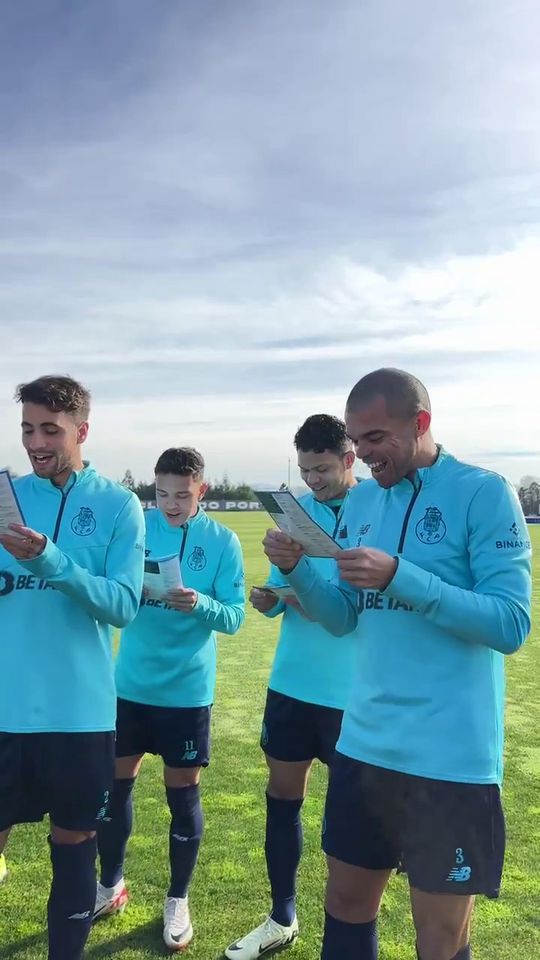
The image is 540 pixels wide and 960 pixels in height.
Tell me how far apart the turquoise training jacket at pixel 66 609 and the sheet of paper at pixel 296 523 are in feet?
2.29

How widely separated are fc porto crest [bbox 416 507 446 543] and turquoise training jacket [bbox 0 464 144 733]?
1176 millimetres

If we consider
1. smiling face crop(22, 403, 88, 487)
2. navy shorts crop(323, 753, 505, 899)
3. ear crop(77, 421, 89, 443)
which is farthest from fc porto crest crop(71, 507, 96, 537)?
navy shorts crop(323, 753, 505, 899)

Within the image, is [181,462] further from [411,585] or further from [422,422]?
[411,585]

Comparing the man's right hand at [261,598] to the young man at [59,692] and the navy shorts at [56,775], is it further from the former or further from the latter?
the navy shorts at [56,775]

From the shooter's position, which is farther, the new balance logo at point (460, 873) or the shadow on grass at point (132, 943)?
the shadow on grass at point (132, 943)

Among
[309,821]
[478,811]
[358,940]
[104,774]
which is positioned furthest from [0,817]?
[309,821]

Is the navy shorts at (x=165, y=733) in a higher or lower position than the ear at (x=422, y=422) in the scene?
lower

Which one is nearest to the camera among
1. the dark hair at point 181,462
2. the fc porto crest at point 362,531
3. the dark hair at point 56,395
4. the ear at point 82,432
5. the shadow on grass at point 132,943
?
the fc porto crest at point 362,531

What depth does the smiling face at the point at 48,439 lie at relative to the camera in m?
3.01

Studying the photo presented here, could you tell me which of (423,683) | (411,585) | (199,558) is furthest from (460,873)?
(199,558)

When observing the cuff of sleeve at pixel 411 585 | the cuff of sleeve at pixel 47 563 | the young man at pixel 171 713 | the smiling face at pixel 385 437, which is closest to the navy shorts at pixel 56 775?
the cuff of sleeve at pixel 47 563

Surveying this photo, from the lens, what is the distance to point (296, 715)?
3.72 metres

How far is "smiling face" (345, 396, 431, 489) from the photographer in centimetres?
253

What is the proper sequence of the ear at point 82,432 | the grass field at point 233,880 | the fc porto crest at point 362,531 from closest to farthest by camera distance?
the fc porto crest at point 362,531
the ear at point 82,432
the grass field at point 233,880
